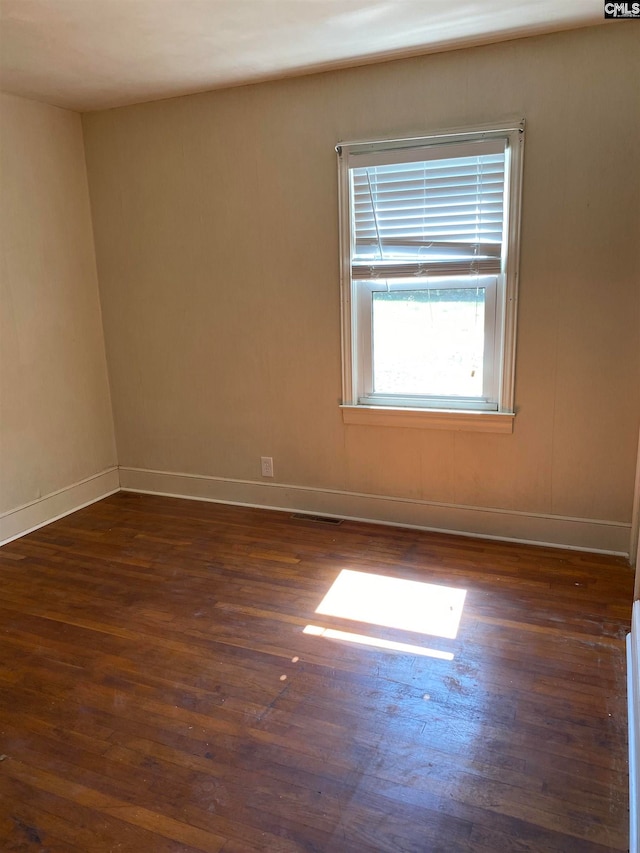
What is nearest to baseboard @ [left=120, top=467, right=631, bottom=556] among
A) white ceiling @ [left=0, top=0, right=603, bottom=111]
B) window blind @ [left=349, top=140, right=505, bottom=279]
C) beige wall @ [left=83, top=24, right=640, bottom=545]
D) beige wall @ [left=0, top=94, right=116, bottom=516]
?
beige wall @ [left=83, top=24, right=640, bottom=545]

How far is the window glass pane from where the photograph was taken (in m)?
3.07

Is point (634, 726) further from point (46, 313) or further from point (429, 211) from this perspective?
point (46, 313)

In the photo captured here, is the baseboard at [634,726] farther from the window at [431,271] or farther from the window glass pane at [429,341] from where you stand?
the window glass pane at [429,341]

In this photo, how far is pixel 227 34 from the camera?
2.50 metres

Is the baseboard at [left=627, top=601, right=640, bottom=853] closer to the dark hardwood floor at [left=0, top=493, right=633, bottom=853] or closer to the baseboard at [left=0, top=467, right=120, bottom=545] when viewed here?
the dark hardwood floor at [left=0, top=493, right=633, bottom=853]

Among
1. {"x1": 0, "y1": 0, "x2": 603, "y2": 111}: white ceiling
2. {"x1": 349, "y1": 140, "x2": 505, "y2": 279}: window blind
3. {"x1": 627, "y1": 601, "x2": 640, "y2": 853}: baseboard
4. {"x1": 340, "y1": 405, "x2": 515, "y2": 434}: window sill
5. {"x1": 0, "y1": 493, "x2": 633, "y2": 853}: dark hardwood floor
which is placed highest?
{"x1": 0, "y1": 0, "x2": 603, "y2": 111}: white ceiling

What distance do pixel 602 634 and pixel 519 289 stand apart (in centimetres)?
156

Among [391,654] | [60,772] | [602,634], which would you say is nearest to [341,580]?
[391,654]

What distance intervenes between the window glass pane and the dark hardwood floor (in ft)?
2.80

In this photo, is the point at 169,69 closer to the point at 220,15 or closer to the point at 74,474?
the point at 220,15

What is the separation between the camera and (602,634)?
7.44 ft

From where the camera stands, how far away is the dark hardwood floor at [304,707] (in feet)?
5.07

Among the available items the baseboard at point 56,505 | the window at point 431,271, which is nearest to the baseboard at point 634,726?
the window at point 431,271

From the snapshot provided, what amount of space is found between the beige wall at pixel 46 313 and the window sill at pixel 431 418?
67.4 inches
